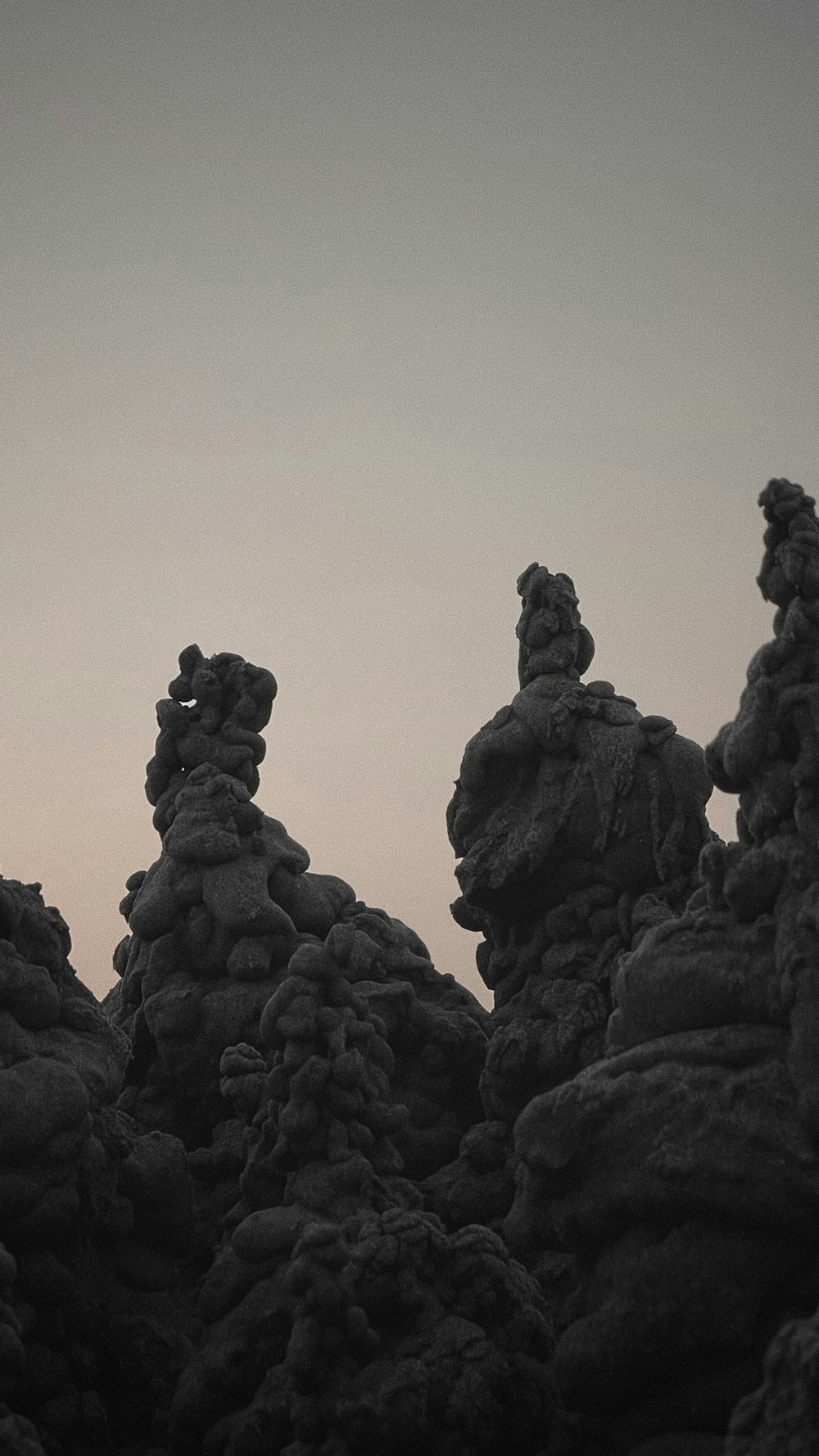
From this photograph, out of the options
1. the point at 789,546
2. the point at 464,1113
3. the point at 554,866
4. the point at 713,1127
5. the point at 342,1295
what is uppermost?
the point at 789,546

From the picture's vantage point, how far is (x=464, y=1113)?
38.8 ft

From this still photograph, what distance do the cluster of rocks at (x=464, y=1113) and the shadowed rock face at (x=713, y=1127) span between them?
15 mm

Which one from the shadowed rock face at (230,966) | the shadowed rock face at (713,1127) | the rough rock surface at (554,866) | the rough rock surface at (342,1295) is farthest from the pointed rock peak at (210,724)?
the shadowed rock face at (713,1127)

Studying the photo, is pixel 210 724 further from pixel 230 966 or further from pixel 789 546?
pixel 789 546

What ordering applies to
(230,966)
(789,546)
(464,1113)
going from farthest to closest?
1. (464,1113)
2. (230,966)
3. (789,546)

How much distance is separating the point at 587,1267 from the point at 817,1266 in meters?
1.17

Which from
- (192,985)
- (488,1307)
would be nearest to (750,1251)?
(488,1307)

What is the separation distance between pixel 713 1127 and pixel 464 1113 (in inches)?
162

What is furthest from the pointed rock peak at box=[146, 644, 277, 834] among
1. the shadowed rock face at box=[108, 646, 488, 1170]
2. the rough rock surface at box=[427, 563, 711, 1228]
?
the rough rock surface at box=[427, 563, 711, 1228]

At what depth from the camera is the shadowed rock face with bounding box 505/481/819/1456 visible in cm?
774

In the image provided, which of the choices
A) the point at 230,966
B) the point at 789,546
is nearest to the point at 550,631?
the point at 230,966

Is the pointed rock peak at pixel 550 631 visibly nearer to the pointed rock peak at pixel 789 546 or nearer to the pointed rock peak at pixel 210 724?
the pointed rock peak at pixel 210 724

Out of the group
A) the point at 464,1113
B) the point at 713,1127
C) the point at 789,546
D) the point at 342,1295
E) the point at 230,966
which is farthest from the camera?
the point at 464,1113

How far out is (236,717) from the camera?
12.9 meters
